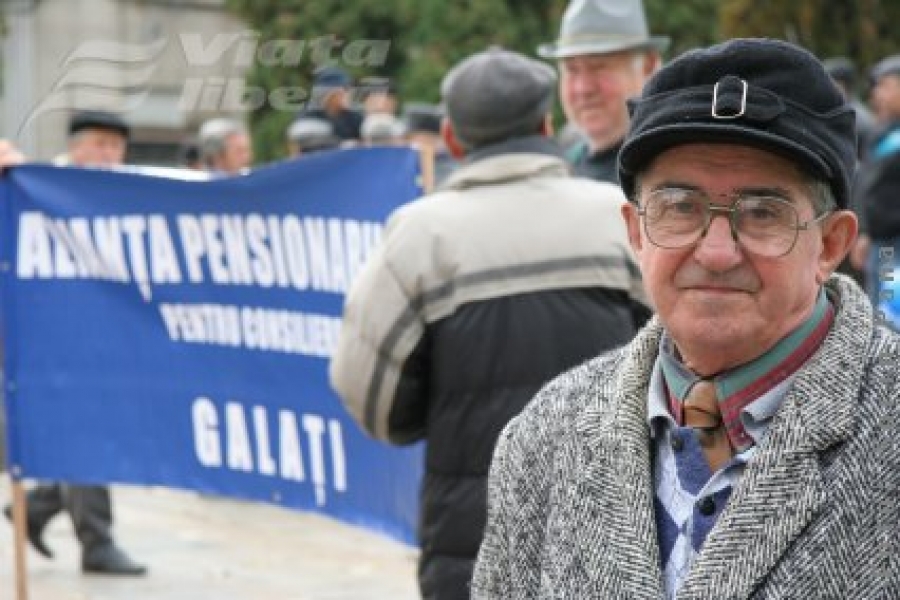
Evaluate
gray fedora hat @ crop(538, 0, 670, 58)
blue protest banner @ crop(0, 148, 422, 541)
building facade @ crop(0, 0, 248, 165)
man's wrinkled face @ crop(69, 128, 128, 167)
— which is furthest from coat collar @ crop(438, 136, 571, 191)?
building facade @ crop(0, 0, 248, 165)

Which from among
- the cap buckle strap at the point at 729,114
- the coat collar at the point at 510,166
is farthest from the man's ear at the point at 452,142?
the cap buckle strap at the point at 729,114

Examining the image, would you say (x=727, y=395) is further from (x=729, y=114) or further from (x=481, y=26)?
(x=481, y=26)

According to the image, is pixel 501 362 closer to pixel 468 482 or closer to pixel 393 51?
pixel 468 482

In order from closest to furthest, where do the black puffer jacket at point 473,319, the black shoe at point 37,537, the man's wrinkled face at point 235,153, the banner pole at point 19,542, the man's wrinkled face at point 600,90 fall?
the black puffer jacket at point 473,319 → the man's wrinkled face at point 600,90 → the banner pole at point 19,542 → the black shoe at point 37,537 → the man's wrinkled face at point 235,153

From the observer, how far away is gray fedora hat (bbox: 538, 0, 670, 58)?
19.6 ft

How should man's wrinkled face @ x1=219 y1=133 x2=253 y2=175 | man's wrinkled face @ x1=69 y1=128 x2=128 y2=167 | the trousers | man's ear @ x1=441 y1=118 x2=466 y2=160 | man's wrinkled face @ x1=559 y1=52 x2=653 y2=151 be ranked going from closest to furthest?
man's ear @ x1=441 y1=118 x2=466 y2=160
man's wrinkled face @ x1=559 y1=52 x2=653 y2=151
the trousers
man's wrinkled face @ x1=69 y1=128 x2=128 y2=167
man's wrinkled face @ x1=219 y1=133 x2=253 y2=175

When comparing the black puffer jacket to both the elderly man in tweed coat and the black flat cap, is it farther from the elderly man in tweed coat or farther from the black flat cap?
the black flat cap

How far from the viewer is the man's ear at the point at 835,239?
2309mm

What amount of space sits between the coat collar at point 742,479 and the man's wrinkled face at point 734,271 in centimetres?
7

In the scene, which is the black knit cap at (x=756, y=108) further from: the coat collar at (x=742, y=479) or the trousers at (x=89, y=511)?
the trousers at (x=89, y=511)

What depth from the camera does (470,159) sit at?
4.86m

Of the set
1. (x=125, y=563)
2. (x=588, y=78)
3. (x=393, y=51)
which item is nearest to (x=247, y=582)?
(x=125, y=563)

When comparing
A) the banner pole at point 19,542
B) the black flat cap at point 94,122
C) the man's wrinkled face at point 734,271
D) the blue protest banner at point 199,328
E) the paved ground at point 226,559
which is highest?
the man's wrinkled face at point 734,271

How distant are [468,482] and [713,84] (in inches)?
100
